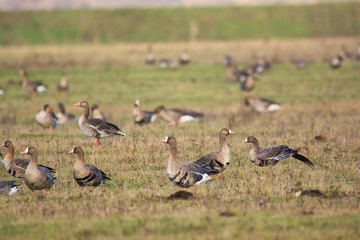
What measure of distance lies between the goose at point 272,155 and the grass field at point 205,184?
0.24 meters

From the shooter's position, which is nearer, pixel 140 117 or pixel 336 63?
pixel 140 117

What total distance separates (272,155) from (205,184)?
74.7 inches

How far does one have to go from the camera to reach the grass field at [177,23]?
81312 mm

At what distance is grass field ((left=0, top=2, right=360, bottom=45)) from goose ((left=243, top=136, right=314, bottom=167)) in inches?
2653

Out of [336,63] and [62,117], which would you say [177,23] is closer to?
[336,63]

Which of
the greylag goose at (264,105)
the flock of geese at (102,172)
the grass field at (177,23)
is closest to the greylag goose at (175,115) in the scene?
the greylag goose at (264,105)

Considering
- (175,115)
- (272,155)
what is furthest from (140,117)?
(272,155)

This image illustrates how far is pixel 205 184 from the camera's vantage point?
10828 millimetres

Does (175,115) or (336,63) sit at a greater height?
(336,63)

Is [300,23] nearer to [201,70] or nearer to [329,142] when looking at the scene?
[201,70]

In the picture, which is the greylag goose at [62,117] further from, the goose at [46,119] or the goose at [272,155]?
the goose at [272,155]

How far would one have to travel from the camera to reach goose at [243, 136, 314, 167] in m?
11.5

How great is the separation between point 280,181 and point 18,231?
564cm

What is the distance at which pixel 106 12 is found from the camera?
96.6 m
